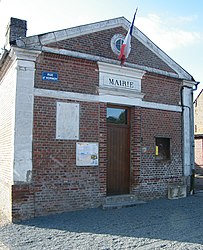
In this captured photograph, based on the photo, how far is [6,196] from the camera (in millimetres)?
7473

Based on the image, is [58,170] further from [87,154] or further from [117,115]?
[117,115]

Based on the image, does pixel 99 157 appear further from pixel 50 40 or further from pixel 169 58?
pixel 169 58

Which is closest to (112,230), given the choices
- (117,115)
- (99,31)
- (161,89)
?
(117,115)

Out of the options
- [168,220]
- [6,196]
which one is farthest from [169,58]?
[6,196]

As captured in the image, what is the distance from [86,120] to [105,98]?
0.97m

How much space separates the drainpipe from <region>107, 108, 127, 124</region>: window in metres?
2.66

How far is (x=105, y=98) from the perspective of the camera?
875 centimetres

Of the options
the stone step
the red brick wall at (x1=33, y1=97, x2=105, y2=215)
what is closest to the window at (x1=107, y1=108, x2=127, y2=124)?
the red brick wall at (x1=33, y1=97, x2=105, y2=215)

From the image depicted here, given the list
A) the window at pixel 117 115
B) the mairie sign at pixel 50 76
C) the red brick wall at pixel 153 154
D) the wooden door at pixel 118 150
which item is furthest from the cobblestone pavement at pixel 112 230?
the mairie sign at pixel 50 76

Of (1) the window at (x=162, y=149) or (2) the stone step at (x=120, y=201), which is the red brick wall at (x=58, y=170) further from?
(1) the window at (x=162, y=149)

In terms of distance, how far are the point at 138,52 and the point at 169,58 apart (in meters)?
1.45

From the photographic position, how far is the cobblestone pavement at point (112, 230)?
5.18 metres

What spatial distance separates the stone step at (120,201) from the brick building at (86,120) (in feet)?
0.70

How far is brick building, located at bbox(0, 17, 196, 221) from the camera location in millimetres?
7375
